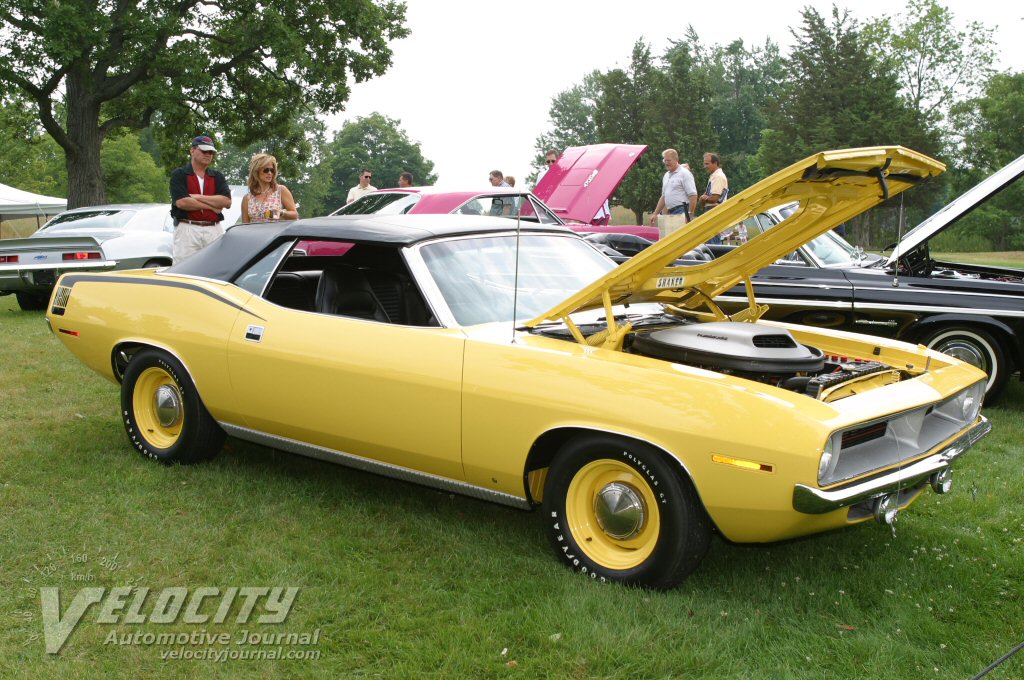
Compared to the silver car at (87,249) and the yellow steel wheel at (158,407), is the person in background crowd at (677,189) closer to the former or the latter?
the silver car at (87,249)

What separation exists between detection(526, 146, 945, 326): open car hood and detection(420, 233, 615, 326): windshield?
0.30 metres

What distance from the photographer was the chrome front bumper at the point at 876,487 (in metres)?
2.78

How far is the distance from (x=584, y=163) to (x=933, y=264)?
5886 mm

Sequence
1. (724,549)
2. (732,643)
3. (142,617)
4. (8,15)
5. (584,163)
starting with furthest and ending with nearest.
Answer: (8,15)
(584,163)
(724,549)
(142,617)
(732,643)

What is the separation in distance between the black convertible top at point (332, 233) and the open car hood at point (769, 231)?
2.53 ft

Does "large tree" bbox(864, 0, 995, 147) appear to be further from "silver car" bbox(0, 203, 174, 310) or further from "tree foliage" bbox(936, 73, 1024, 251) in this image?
"silver car" bbox(0, 203, 174, 310)

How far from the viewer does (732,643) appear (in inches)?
114

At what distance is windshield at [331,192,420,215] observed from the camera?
9.58m

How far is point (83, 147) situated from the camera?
840 inches

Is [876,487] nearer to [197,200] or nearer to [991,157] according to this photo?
[197,200]

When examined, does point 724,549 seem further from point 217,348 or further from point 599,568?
point 217,348

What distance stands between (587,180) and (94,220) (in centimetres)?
676

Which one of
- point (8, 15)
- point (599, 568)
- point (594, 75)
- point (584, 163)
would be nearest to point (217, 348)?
point (599, 568)

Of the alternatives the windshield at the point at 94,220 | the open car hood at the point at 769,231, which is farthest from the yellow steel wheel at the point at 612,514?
the windshield at the point at 94,220
